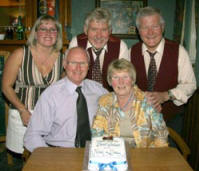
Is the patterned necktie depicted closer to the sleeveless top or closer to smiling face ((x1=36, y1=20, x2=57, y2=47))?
the sleeveless top

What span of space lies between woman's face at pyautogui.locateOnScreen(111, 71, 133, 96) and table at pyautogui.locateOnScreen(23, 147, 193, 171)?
0.57 metres

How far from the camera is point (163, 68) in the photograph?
236cm

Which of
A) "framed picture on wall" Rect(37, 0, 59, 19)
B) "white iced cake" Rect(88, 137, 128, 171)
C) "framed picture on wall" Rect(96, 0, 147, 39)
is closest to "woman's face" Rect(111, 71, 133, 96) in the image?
"white iced cake" Rect(88, 137, 128, 171)

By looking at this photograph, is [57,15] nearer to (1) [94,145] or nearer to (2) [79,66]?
(2) [79,66]

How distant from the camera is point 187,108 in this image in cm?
304

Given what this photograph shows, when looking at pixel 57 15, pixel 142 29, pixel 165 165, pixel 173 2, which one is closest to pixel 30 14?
pixel 57 15

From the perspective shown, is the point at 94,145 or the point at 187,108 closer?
the point at 94,145

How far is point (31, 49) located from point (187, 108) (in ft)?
6.38

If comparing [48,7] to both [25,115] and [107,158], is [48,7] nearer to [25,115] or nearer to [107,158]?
[25,115]

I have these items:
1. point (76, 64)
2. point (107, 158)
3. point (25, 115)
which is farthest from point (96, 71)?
point (107, 158)

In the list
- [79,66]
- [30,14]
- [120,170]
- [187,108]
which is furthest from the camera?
[30,14]

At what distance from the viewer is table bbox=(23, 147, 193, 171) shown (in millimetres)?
1317

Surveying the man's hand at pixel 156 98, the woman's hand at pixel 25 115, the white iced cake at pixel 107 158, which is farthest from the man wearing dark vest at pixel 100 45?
the white iced cake at pixel 107 158

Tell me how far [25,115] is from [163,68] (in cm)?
135
